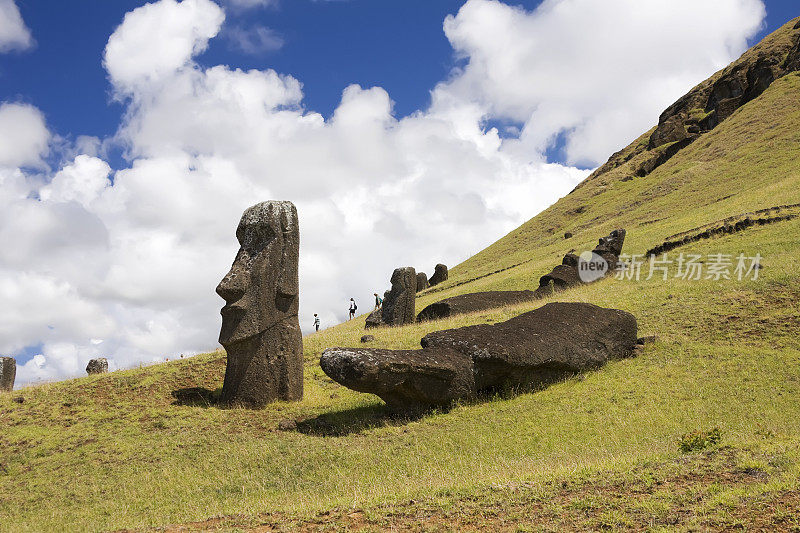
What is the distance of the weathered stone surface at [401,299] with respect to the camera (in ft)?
100.0

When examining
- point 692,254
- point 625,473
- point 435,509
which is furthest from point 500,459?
point 692,254

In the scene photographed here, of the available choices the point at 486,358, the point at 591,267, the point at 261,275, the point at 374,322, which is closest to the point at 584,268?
the point at 591,267

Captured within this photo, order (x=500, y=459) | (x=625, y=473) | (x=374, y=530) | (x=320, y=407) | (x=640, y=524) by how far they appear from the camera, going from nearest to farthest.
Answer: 1. (x=640, y=524)
2. (x=374, y=530)
3. (x=625, y=473)
4. (x=500, y=459)
5. (x=320, y=407)

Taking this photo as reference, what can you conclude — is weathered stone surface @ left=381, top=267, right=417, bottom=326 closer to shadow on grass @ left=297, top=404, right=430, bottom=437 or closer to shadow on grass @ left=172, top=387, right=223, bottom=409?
shadow on grass @ left=172, top=387, right=223, bottom=409

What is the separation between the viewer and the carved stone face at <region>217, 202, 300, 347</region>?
16594 millimetres

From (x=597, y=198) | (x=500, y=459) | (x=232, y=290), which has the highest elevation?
(x=597, y=198)

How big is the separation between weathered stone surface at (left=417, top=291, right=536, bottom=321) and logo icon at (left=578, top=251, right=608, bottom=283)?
353cm

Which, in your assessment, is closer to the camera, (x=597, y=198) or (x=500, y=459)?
(x=500, y=459)

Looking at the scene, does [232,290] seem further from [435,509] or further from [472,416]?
[435,509]

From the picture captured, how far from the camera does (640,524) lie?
659 cm

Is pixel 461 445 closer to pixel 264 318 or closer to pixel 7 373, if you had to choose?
pixel 264 318

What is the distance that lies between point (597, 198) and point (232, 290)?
255ft

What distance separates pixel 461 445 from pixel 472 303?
18.3m

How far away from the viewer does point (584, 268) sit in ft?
108
